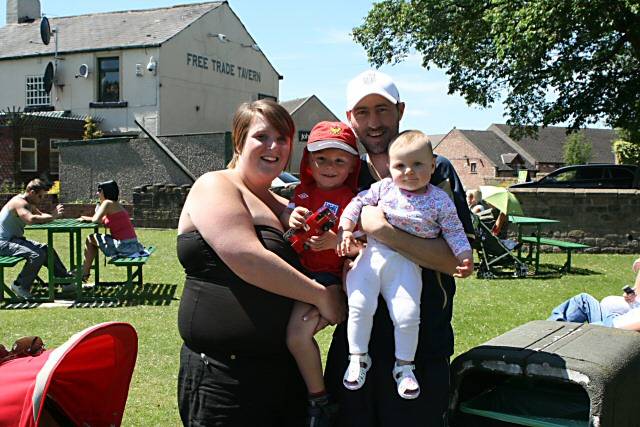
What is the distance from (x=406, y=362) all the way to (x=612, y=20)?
55.5 ft

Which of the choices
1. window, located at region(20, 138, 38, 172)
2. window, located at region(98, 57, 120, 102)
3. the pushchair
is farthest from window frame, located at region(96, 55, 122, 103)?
the pushchair

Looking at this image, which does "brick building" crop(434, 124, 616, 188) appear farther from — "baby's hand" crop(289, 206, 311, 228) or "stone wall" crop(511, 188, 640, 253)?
"baby's hand" crop(289, 206, 311, 228)

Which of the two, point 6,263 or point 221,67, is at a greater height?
point 221,67

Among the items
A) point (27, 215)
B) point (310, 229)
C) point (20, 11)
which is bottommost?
point (27, 215)

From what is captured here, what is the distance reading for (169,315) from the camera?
7.91 m

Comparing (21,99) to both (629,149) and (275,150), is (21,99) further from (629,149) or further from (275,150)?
(275,150)

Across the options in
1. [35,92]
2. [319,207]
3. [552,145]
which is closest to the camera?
[319,207]

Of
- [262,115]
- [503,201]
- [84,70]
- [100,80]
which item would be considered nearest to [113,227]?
[503,201]

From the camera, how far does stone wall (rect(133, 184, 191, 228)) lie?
20031 mm

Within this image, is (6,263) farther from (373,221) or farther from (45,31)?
(45,31)

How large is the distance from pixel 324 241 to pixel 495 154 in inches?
2657

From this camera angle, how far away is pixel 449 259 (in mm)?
2570

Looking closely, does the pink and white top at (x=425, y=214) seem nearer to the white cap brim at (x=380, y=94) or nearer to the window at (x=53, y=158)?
the white cap brim at (x=380, y=94)

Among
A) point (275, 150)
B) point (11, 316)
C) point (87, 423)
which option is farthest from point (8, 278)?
point (275, 150)
